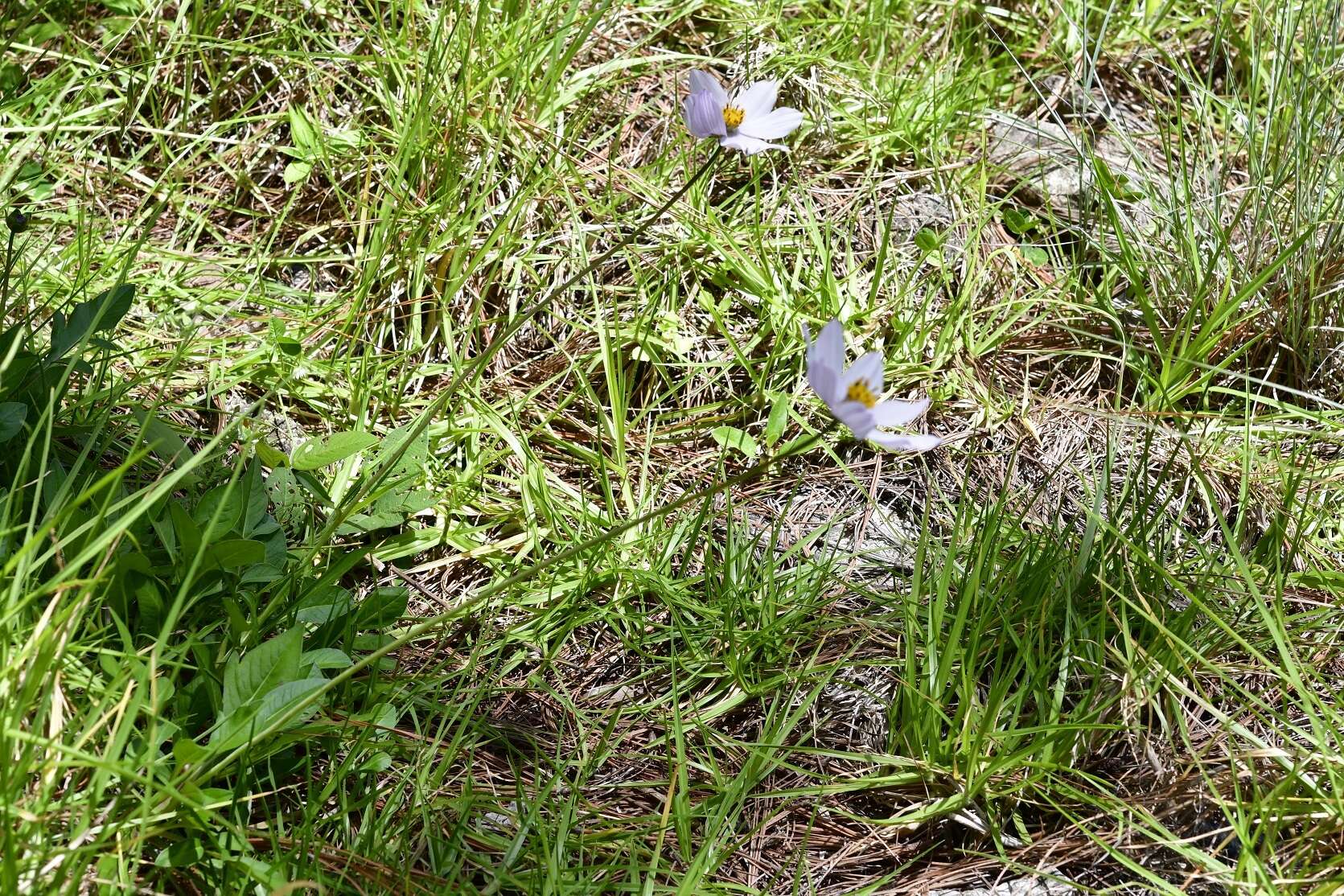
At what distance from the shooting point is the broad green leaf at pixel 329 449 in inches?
70.2

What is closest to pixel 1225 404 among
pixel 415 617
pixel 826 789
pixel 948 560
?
pixel 948 560

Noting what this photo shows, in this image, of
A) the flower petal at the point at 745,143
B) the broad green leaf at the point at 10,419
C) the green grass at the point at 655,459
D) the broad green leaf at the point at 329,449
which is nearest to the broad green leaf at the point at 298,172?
the green grass at the point at 655,459

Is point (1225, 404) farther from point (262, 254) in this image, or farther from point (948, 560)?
point (262, 254)

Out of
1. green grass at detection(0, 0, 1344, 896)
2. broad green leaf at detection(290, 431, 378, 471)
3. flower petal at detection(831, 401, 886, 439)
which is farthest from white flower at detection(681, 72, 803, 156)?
broad green leaf at detection(290, 431, 378, 471)

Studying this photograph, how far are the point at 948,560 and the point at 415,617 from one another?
0.83 m

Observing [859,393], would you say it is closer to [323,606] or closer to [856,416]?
[856,416]

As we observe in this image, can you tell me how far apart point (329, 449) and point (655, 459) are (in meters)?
0.60

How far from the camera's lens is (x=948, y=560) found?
1595mm

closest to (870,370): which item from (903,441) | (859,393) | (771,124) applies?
(859,393)

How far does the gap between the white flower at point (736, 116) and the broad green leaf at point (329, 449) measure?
0.74m

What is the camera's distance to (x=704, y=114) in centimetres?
145

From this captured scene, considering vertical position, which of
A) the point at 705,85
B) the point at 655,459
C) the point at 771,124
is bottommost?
the point at 655,459

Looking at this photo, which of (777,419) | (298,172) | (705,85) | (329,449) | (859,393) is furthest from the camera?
(298,172)

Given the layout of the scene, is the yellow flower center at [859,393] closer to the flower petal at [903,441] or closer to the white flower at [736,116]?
the flower petal at [903,441]
